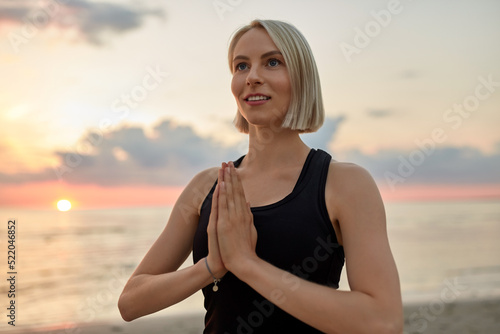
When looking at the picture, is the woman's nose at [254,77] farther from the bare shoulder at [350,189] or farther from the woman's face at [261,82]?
the bare shoulder at [350,189]

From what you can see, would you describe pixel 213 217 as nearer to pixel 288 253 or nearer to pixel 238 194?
pixel 238 194

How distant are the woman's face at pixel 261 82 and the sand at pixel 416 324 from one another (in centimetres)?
657

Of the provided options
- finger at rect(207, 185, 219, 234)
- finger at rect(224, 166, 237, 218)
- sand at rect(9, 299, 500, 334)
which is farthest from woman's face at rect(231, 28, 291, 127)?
sand at rect(9, 299, 500, 334)

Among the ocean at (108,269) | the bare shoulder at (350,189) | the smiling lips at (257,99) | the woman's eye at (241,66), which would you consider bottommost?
the bare shoulder at (350,189)

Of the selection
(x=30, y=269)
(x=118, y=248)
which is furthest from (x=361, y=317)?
(x=118, y=248)

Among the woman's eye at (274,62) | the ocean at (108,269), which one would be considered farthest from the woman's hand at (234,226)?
the ocean at (108,269)

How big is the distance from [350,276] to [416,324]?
7382 millimetres

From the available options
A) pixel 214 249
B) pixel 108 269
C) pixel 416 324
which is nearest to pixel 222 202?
pixel 214 249

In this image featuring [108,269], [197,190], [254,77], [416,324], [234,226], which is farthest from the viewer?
[108,269]

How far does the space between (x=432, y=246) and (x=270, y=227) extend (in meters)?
20.1

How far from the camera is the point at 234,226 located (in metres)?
2.02

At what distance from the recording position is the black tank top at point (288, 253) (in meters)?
2.03

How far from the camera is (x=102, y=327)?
8.73 metres

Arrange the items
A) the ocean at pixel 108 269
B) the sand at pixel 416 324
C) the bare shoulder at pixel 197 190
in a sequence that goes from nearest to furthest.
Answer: the bare shoulder at pixel 197 190
the sand at pixel 416 324
the ocean at pixel 108 269
